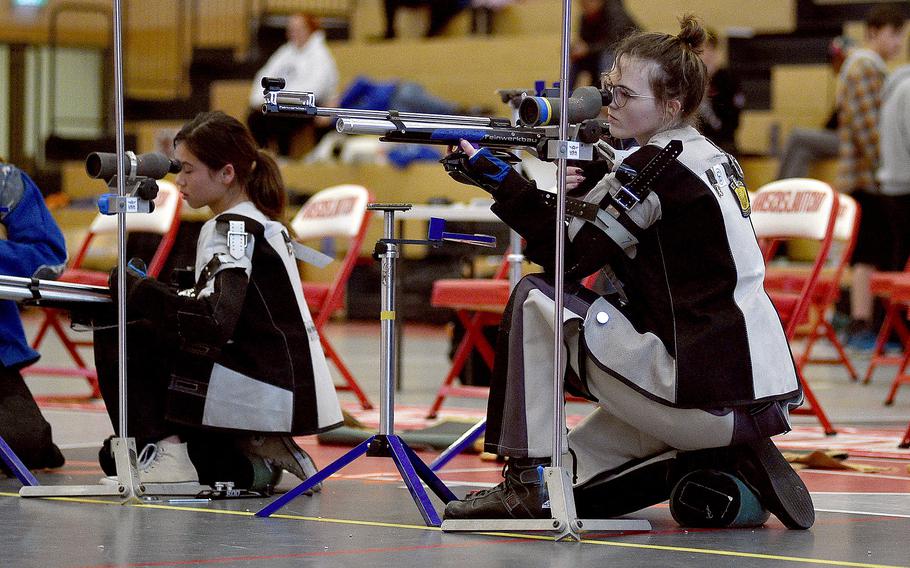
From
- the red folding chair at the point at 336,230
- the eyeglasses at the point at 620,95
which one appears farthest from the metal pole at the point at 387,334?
the red folding chair at the point at 336,230

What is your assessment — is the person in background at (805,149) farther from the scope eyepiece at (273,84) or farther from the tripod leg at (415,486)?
the scope eyepiece at (273,84)

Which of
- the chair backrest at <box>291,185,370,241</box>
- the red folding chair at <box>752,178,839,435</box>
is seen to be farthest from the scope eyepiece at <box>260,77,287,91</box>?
the chair backrest at <box>291,185,370,241</box>

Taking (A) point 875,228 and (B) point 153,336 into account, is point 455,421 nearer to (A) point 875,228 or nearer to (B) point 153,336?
(B) point 153,336

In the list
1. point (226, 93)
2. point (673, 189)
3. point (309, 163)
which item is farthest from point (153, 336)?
point (226, 93)

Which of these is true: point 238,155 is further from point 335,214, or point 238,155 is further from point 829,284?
point 829,284

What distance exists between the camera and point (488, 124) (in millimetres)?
3643

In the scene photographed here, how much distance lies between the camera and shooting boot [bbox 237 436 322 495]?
14.1 feet

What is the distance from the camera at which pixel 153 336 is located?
14.0 feet

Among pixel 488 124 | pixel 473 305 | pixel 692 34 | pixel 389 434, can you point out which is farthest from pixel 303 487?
pixel 473 305

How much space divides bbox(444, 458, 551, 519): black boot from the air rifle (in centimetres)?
69

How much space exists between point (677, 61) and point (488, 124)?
18.0 inches

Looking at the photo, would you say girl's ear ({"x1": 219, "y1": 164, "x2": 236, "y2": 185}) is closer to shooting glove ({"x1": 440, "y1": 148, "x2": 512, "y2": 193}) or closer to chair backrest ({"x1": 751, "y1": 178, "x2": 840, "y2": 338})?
shooting glove ({"x1": 440, "y1": 148, "x2": 512, "y2": 193})

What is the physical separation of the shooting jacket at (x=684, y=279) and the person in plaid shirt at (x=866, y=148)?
6.01 meters

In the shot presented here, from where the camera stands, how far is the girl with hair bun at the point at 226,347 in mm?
4129
